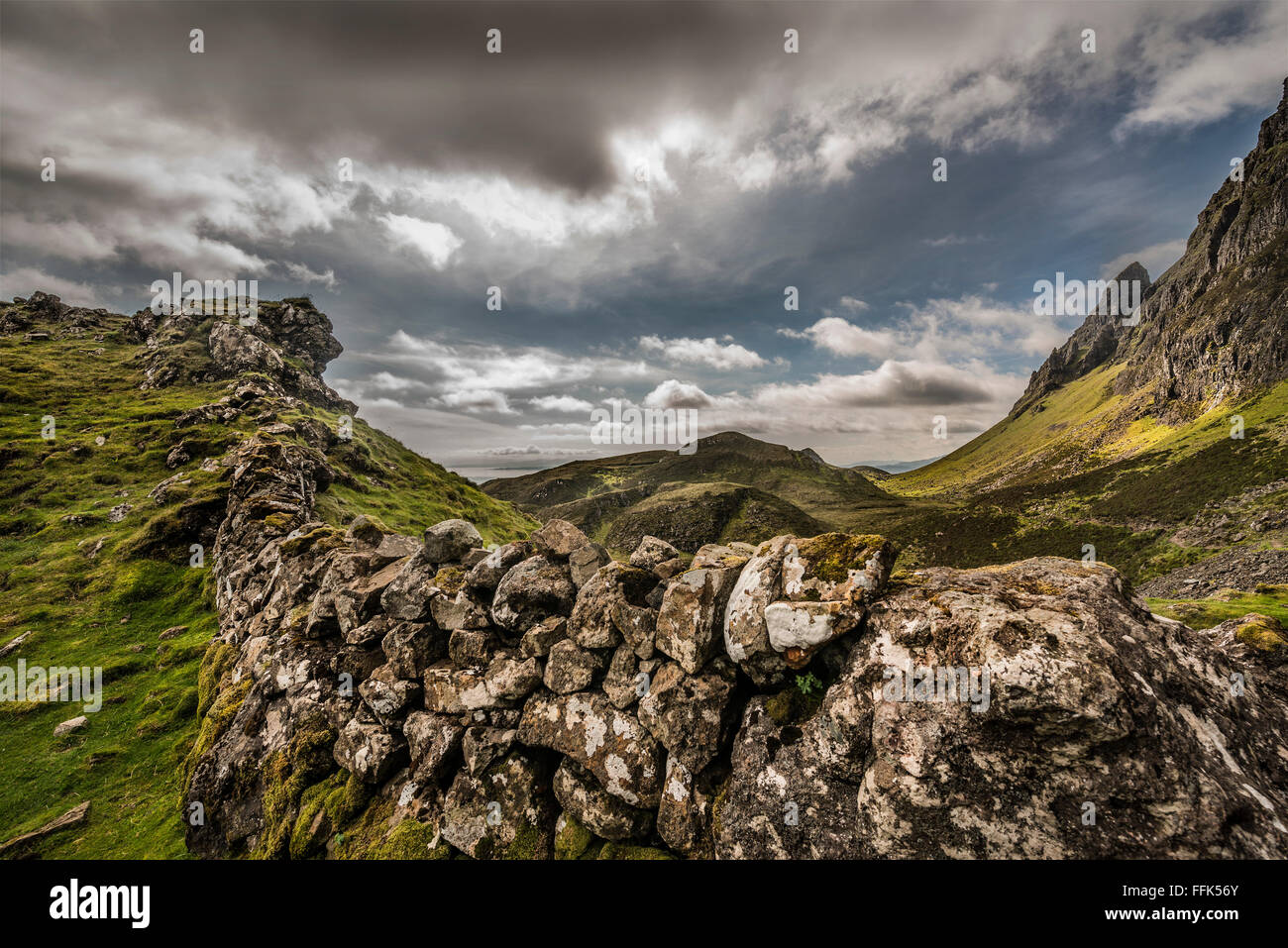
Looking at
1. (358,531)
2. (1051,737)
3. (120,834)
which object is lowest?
(120,834)

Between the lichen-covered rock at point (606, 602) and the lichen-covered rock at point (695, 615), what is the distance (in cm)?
97

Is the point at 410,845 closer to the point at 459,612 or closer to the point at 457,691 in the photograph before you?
the point at 457,691

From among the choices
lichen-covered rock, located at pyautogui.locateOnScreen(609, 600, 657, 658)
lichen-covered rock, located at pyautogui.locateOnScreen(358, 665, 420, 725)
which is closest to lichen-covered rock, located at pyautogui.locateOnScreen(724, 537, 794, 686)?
lichen-covered rock, located at pyautogui.locateOnScreen(609, 600, 657, 658)

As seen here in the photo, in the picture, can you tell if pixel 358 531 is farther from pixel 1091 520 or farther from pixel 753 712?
pixel 1091 520

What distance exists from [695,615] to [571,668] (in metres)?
3.25

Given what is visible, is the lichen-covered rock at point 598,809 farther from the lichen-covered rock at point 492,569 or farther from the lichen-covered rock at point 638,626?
the lichen-covered rock at point 492,569

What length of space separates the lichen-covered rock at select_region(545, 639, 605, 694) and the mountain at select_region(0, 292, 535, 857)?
12276mm

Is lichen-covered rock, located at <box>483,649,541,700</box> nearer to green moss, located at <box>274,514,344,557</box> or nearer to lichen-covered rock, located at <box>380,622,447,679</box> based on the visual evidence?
lichen-covered rock, located at <box>380,622,447,679</box>

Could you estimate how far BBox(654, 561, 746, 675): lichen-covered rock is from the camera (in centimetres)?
839

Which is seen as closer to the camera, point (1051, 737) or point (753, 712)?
point (1051, 737)

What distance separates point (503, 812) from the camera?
9211mm
